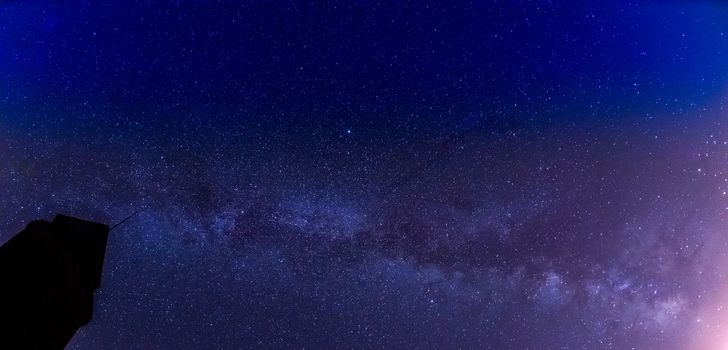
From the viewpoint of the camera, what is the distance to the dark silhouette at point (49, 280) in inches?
233

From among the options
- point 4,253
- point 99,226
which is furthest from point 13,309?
point 99,226

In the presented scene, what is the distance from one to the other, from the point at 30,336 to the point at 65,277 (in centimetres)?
85

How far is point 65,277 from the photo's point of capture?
21.7 feet

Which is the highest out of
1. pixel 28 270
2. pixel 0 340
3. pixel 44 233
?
pixel 44 233

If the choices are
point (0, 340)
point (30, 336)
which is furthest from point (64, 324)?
point (0, 340)

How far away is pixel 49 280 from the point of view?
20.8ft

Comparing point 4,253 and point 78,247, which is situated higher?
point 78,247

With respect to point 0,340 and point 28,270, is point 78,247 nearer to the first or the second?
point 28,270

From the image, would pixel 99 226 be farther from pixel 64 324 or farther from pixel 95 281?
pixel 64 324

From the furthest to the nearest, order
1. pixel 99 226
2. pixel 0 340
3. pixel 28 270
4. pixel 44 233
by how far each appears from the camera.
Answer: pixel 99 226 → pixel 44 233 → pixel 28 270 → pixel 0 340

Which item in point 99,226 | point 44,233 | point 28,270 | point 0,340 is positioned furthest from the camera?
point 99,226

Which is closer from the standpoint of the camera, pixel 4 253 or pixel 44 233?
pixel 4 253

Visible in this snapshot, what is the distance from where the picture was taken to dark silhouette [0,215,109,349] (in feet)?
19.4

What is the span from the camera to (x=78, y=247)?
22.4 feet
